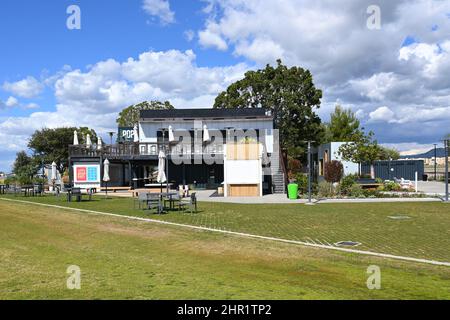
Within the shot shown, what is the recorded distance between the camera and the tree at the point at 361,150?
2995 cm

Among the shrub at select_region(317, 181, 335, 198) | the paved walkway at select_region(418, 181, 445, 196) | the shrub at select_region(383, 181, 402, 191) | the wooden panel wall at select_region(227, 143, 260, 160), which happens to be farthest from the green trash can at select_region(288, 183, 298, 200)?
the paved walkway at select_region(418, 181, 445, 196)

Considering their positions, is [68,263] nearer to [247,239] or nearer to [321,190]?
[247,239]

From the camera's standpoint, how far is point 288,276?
6359 mm

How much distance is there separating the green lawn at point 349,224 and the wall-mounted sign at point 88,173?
16.5m

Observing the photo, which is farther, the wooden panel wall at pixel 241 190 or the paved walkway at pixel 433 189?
the paved walkway at pixel 433 189

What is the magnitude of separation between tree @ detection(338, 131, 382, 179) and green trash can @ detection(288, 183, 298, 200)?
10735mm

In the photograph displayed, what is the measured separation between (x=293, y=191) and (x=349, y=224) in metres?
9.30

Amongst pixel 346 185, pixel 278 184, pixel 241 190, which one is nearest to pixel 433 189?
pixel 346 185

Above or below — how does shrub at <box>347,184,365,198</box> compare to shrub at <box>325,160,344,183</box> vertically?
below

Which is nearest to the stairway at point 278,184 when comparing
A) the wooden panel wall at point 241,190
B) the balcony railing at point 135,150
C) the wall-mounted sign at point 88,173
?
the wooden panel wall at point 241,190

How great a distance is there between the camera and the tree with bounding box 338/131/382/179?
2995cm

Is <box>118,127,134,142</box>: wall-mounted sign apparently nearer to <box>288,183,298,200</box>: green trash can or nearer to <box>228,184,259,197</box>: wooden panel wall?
<box>228,184,259,197</box>: wooden panel wall

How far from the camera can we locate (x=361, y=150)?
29953mm

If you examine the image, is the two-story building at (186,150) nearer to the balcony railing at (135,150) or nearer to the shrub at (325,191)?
the balcony railing at (135,150)
